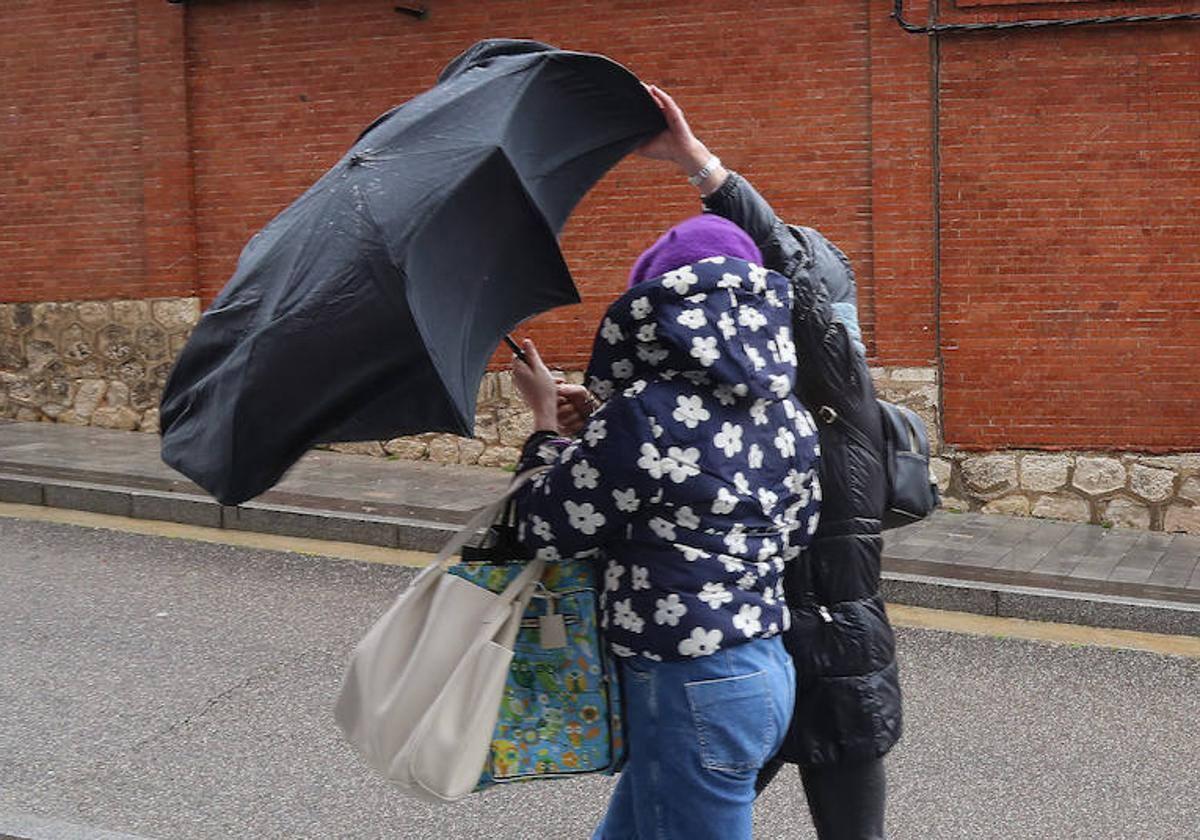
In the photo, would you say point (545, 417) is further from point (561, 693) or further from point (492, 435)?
point (492, 435)

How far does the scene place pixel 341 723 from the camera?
9.70 feet

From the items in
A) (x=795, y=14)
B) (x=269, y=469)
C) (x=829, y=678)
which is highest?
(x=795, y=14)

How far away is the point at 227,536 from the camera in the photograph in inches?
366

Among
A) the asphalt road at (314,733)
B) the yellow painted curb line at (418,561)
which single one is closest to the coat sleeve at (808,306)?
the asphalt road at (314,733)

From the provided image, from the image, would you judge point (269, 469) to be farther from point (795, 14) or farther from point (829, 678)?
point (795, 14)

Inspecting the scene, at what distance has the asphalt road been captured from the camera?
193 inches

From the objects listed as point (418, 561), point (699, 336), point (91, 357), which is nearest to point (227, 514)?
point (418, 561)

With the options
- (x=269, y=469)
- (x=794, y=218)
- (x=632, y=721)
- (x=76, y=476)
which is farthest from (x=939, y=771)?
(x=76, y=476)

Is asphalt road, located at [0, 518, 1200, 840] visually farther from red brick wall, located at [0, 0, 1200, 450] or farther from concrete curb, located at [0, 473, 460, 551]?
red brick wall, located at [0, 0, 1200, 450]

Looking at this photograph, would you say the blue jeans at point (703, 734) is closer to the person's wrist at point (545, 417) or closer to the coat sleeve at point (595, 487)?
the coat sleeve at point (595, 487)

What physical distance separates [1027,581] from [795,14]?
4318 mm

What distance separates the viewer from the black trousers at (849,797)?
324 centimetres

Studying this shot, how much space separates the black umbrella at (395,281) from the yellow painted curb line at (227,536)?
232 inches

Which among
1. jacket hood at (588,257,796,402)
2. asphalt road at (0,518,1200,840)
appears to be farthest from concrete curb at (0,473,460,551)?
jacket hood at (588,257,796,402)
